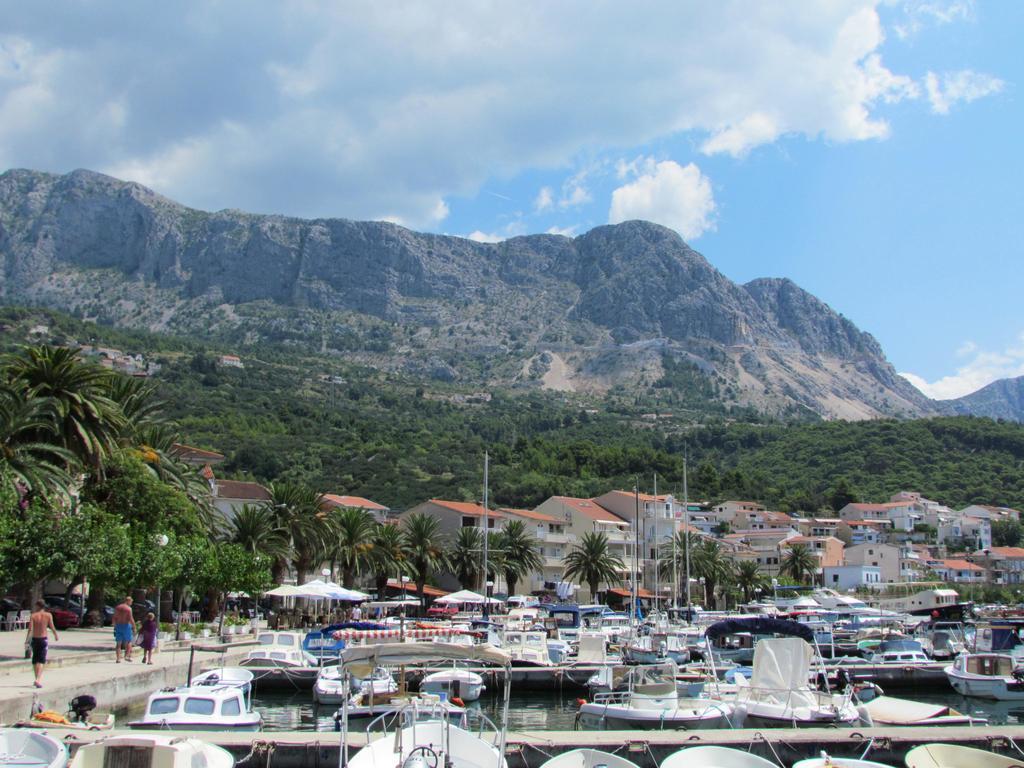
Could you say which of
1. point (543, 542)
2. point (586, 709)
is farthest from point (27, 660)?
point (543, 542)

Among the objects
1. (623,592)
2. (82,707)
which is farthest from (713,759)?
(623,592)

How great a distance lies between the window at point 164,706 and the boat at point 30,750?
6625 mm

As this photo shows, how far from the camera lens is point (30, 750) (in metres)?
15.5

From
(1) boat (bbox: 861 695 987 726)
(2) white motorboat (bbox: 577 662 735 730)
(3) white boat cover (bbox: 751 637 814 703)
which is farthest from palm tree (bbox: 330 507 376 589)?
(1) boat (bbox: 861 695 987 726)

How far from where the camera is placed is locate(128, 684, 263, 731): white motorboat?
2197 centimetres

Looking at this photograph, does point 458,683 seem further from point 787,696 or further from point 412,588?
point 412,588

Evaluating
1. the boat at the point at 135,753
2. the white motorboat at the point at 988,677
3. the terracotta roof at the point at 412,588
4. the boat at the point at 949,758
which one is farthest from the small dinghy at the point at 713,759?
the terracotta roof at the point at 412,588

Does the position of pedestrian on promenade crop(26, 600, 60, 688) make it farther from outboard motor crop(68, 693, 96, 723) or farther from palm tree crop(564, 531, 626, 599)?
palm tree crop(564, 531, 626, 599)

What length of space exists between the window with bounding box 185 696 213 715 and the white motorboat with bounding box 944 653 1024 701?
1165 inches

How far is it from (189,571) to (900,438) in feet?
545

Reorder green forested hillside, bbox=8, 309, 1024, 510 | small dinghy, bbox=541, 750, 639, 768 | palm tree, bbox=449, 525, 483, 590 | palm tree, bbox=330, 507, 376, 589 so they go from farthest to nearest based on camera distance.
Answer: green forested hillside, bbox=8, 309, 1024, 510, palm tree, bbox=449, 525, 483, 590, palm tree, bbox=330, 507, 376, 589, small dinghy, bbox=541, 750, 639, 768

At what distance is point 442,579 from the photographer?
3597 inches

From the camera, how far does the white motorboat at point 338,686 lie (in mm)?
29234

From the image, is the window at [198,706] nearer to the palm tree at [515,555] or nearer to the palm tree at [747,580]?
the palm tree at [515,555]
